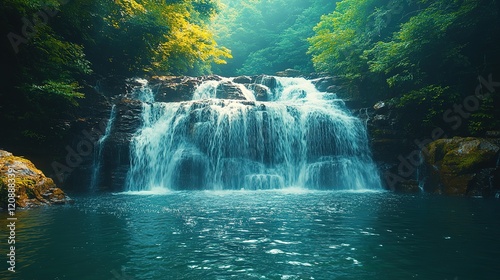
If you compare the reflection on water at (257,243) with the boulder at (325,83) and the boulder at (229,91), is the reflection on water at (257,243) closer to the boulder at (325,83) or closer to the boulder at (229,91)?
the boulder at (229,91)

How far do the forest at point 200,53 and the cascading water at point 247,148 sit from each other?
3.37 m

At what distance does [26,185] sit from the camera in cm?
809

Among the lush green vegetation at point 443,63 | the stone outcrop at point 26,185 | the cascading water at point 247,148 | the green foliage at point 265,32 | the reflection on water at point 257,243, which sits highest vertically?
the green foliage at point 265,32

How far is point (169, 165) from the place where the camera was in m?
14.1

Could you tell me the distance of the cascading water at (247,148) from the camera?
13.7 m

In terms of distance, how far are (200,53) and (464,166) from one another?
1793 cm

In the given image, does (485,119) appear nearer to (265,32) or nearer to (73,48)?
(73,48)

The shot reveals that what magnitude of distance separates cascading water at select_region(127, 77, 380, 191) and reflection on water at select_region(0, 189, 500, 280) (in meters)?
6.20

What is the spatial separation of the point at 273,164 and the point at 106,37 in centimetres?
1280

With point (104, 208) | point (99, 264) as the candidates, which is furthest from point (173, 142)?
point (99, 264)

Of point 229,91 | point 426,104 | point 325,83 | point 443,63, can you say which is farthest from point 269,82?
point 443,63

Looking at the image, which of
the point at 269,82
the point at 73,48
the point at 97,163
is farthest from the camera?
the point at 269,82

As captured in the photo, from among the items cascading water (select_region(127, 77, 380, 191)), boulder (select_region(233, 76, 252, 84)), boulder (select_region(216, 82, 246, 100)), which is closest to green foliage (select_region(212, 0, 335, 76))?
boulder (select_region(233, 76, 252, 84))

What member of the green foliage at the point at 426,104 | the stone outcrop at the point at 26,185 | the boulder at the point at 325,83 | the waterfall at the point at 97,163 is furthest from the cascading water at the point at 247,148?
the stone outcrop at the point at 26,185
